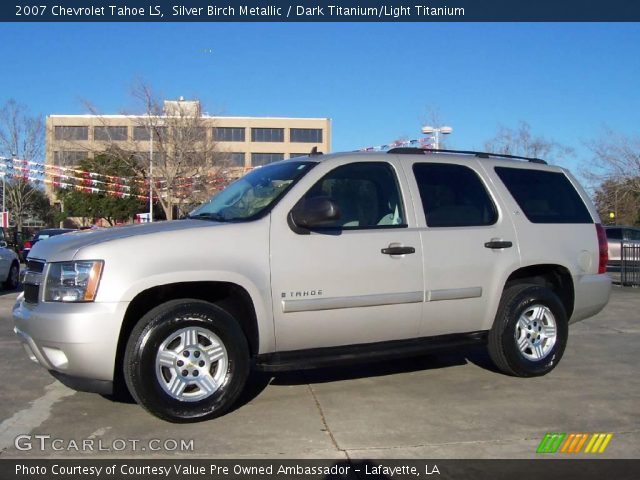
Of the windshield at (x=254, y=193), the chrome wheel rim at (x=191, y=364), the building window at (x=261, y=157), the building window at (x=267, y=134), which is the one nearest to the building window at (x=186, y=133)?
the windshield at (x=254, y=193)

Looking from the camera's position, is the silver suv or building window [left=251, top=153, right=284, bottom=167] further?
building window [left=251, top=153, right=284, bottom=167]

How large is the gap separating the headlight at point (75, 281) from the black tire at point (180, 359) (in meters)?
0.42

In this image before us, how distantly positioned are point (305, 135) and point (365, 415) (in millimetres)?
69971

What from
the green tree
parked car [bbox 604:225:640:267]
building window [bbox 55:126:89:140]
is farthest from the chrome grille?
building window [bbox 55:126:89:140]

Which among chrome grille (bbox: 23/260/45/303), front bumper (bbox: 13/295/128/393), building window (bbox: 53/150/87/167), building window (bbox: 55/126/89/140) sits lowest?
front bumper (bbox: 13/295/128/393)

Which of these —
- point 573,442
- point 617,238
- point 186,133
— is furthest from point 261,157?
point 573,442

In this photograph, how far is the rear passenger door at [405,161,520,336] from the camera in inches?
205

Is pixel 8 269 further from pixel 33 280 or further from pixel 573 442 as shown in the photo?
pixel 573 442

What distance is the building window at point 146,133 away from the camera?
108ft

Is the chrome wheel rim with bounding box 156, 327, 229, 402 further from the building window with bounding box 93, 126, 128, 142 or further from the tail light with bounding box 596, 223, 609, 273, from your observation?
the building window with bounding box 93, 126, 128, 142

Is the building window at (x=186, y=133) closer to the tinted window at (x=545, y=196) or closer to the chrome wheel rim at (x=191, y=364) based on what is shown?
the tinted window at (x=545, y=196)

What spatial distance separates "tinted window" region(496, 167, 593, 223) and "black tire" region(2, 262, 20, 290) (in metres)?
12.1

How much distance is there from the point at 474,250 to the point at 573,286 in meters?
A: 1.33

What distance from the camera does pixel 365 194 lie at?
17.2 feet
